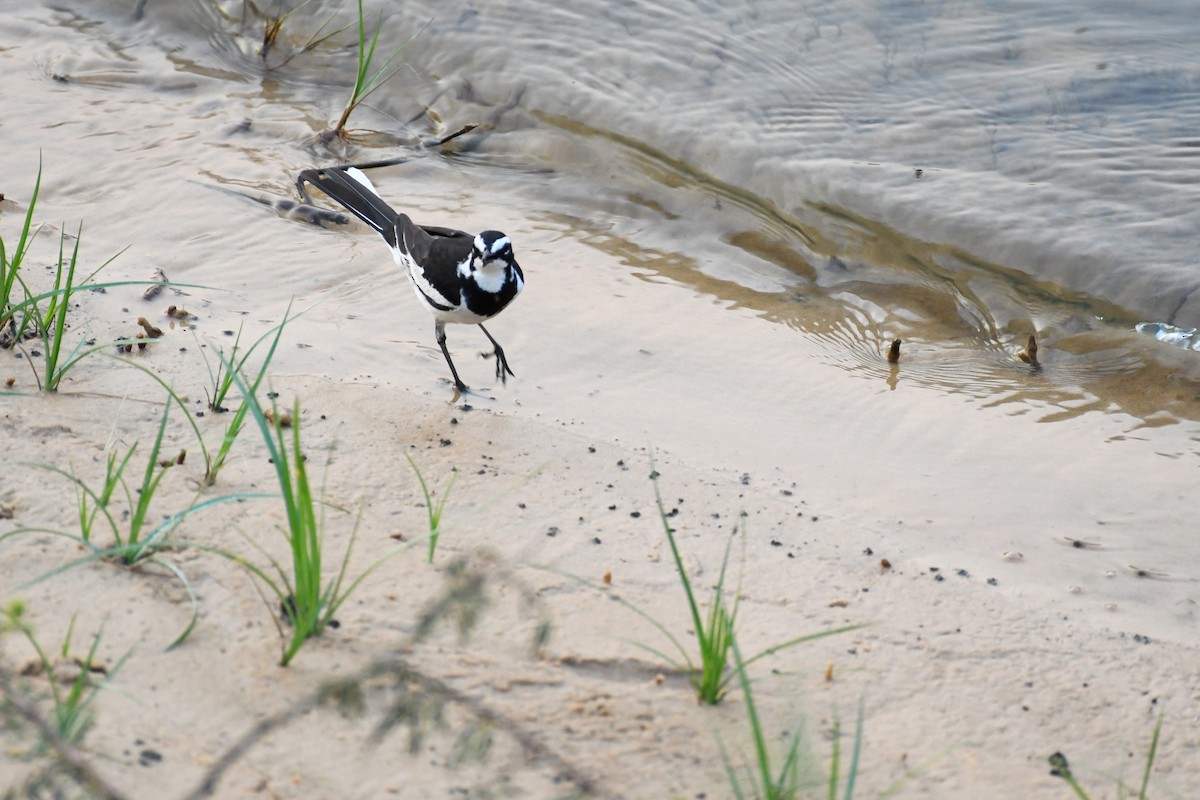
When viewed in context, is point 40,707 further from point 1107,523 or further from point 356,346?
point 1107,523

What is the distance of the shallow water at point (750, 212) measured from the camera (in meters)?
4.77

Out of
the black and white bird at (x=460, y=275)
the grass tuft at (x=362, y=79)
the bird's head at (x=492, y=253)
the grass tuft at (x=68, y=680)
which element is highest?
the grass tuft at (x=362, y=79)

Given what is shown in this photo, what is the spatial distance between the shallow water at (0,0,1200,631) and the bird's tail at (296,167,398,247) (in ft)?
0.80

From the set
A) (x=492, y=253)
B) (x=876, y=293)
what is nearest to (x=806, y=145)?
(x=876, y=293)

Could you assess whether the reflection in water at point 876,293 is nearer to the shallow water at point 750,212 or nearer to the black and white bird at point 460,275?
the shallow water at point 750,212

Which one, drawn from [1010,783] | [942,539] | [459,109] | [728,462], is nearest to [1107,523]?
[942,539]

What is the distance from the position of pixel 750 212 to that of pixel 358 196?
2292mm

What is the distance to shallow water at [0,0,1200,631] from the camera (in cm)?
477

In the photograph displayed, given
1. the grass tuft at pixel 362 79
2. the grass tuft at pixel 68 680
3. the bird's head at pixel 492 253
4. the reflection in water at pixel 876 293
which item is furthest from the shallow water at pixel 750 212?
the grass tuft at pixel 68 680

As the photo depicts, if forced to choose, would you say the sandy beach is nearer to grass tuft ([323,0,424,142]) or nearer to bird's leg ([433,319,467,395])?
bird's leg ([433,319,467,395])

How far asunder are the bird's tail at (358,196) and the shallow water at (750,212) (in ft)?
0.80

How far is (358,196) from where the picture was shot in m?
5.96

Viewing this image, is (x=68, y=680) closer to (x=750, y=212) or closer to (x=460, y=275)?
(x=460, y=275)

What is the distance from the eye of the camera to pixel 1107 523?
4273 millimetres
